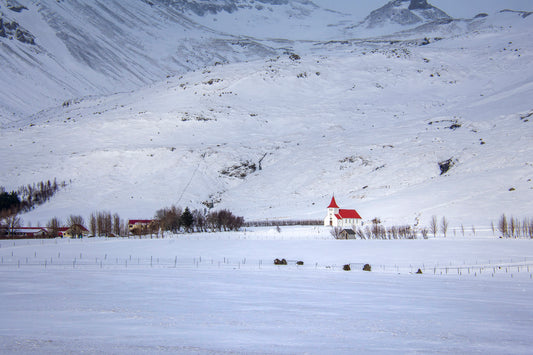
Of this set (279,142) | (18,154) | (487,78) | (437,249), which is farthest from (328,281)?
(487,78)

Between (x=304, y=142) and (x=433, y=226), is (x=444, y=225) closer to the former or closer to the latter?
(x=433, y=226)

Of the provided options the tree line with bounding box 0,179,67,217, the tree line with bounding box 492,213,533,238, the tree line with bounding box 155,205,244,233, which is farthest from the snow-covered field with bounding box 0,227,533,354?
the tree line with bounding box 0,179,67,217

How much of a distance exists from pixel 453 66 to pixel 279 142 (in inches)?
3363

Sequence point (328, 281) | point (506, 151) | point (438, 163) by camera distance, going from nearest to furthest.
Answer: point (328, 281), point (506, 151), point (438, 163)

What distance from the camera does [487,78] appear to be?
517ft

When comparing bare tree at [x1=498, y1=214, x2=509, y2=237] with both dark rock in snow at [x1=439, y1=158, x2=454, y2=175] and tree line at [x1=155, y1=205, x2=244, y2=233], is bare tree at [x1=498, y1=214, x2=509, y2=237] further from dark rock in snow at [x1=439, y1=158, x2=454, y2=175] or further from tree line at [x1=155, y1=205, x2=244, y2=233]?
tree line at [x1=155, y1=205, x2=244, y2=233]

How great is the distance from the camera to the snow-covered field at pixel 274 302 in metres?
15.8

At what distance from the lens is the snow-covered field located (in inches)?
621

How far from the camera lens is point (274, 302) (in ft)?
80.3

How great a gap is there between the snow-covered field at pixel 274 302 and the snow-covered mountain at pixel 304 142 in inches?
1208

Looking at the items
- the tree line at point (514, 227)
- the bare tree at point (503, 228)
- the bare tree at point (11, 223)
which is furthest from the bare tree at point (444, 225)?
the bare tree at point (11, 223)

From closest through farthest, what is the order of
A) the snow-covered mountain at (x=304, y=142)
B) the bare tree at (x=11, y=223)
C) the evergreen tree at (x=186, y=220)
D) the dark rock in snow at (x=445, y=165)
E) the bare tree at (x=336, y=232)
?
1. the bare tree at (x=336, y=232)
2. the bare tree at (x=11, y=223)
3. the evergreen tree at (x=186, y=220)
4. the snow-covered mountain at (x=304, y=142)
5. the dark rock in snow at (x=445, y=165)

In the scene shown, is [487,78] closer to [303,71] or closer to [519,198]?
[303,71]

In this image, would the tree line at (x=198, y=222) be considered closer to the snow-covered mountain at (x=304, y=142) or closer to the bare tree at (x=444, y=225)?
the snow-covered mountain at (x=304, y=142)
